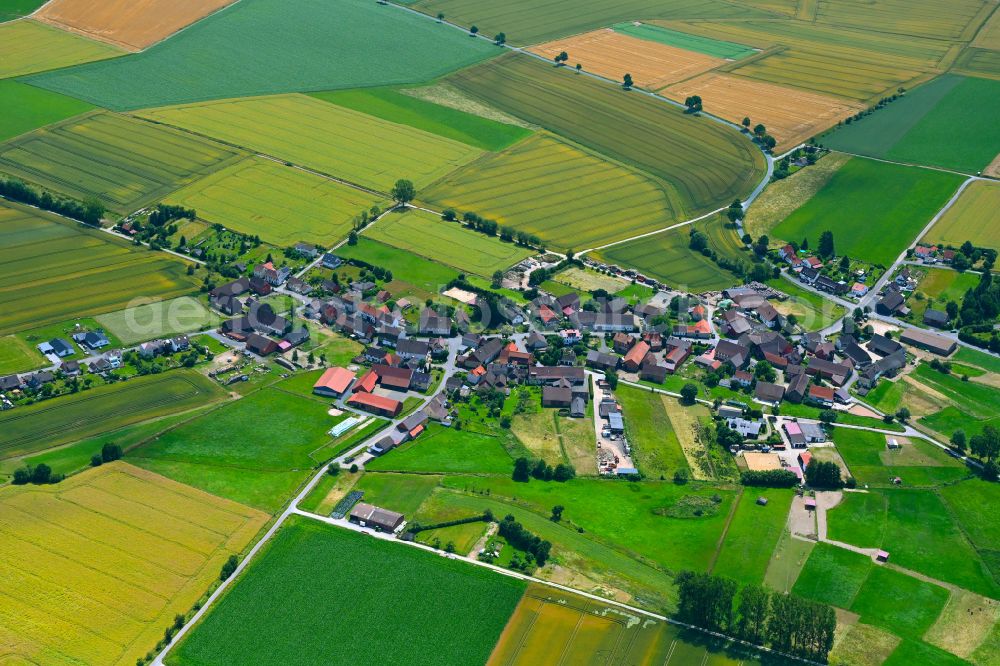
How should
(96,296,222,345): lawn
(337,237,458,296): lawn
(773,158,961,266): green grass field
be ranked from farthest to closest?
(773,158,961,266): green grass field → (337,237,458,296): lawn → (96,296,222,345): lawn

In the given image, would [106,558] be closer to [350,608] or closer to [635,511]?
[350,608]

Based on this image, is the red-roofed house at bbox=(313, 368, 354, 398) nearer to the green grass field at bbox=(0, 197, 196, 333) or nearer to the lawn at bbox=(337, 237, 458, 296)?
the lawn at bbox=(337, 237, 458, 296)

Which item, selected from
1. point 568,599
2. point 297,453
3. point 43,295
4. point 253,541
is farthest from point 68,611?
point 43,295

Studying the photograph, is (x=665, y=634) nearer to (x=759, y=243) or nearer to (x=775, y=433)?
(x=775, y=433)

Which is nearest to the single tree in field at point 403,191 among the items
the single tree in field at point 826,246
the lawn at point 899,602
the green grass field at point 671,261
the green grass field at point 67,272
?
the green grass field at point 671,261

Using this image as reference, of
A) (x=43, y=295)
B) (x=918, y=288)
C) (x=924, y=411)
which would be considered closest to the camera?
(x=924, y=411)

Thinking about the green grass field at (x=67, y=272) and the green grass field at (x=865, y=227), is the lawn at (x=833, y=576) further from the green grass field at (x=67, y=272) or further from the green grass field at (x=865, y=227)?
the green grass field at (x=67, y=272)

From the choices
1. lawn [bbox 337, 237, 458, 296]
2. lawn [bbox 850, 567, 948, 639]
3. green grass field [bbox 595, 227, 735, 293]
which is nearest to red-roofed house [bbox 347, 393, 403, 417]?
lawn [bbox 337, 237, 458, 296]
